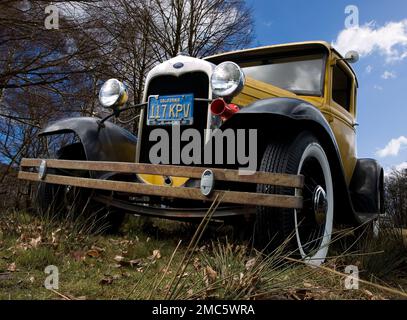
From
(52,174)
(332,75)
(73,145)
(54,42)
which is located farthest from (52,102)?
(332,75)

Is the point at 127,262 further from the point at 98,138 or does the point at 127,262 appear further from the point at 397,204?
the point at 397,204

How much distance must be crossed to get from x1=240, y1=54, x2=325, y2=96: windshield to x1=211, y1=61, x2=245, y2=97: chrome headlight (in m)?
1.24

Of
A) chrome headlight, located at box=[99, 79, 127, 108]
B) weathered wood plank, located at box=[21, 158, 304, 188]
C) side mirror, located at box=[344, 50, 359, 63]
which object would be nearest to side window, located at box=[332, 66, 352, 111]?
side mirror, located at box=[344, 50, 359, 63]

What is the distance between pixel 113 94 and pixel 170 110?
24.5 inches

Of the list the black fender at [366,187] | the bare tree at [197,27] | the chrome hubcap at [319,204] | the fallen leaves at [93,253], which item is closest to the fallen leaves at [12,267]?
the fallen leaves at [93,253]

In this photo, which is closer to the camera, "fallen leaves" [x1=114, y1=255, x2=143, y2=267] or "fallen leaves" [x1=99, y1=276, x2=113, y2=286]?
"fallen leaves" [x1=99, y1=276, x2=113, y2=286]

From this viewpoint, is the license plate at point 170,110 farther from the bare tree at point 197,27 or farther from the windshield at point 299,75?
the bare tree at point 197,27

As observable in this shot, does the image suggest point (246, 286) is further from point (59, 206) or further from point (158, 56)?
point (158, 56)

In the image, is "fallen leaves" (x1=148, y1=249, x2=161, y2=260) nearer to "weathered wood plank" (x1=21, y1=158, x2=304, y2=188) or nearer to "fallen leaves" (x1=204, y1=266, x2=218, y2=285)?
"weathered wood plank" (x1=21, y1=158, x2=304, y2=188)

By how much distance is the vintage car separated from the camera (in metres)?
2.55

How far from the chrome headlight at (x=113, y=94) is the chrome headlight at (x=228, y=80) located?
105 centimetres

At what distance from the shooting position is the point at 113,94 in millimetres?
3641

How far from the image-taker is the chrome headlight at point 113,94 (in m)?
3.63

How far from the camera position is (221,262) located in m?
1.93
